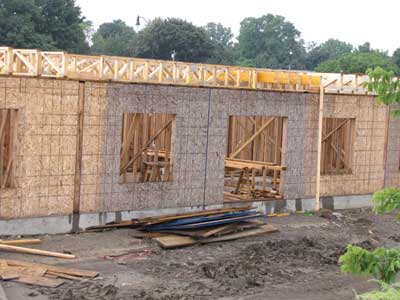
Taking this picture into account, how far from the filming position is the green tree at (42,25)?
186ft

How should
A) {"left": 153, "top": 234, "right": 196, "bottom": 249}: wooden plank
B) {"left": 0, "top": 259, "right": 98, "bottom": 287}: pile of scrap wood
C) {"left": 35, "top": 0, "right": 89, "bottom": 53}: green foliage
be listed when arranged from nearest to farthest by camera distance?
{"left": 0, "top": 259, "right": 98, "bottom": 287}: pile of scrap wood, {"left": 153, "top": 234, "right": 196, "bottom": 249}: wooden plank, {"left": 35, "top": 0, "right": 89, "bottom": 53}: green foliage

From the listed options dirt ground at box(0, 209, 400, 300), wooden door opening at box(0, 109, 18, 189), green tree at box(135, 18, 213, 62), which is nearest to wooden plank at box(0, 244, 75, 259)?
dirt ground at box(0, 209, 400, 300)

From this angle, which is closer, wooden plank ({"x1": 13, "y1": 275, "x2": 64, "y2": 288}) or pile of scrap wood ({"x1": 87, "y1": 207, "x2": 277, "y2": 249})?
wooden plank ({"x1": 13, "y1": 275, "x2": 64, "y2": 288})

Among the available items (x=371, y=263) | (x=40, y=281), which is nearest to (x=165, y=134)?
(x=40, y=281)

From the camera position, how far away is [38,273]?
13094mm

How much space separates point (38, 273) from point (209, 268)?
10.8 feet

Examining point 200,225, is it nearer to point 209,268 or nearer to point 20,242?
point 209,268

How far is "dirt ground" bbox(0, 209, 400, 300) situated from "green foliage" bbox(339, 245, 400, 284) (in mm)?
4873

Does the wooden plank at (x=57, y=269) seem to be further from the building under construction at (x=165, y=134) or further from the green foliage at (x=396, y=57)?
the green foliage at (x=396, y=57)

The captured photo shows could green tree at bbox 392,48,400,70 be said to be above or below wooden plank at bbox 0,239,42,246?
above

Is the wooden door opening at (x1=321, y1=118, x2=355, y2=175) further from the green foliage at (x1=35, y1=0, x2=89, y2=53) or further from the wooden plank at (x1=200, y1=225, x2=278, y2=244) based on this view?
the green foliage at (x1=35, y1=0, x2=89, y2=53)

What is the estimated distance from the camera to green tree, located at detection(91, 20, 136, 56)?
87387mm

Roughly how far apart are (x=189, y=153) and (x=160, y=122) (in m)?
4.98

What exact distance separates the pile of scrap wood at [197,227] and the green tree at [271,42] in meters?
87.8
